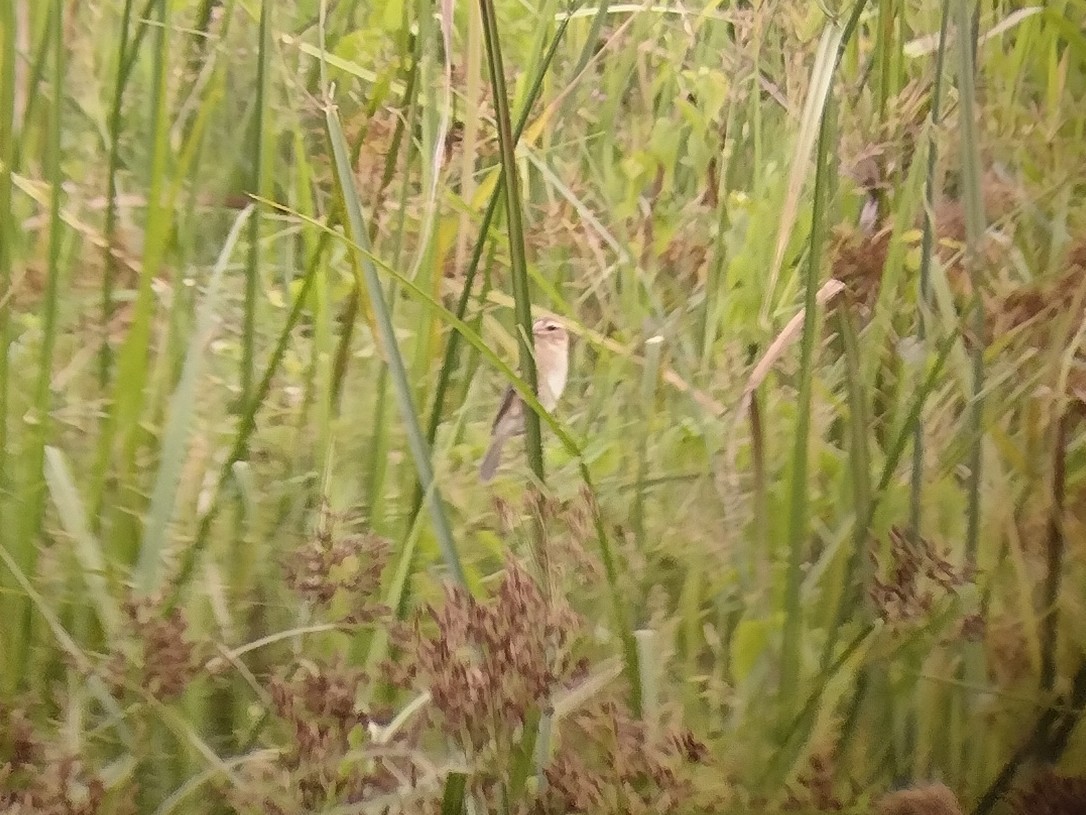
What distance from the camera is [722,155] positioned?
0.71 metres

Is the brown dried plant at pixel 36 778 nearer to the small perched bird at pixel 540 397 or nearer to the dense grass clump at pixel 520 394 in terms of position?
the dense grass clump at pixel 520 394

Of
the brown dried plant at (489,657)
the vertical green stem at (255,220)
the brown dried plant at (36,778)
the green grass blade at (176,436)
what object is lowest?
the brown dried plant at (36,778)

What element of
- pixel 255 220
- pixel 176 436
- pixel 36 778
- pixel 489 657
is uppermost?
pixel 255 220

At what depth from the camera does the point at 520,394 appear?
67 cm

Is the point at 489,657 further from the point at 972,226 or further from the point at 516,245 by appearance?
the point at 972,226

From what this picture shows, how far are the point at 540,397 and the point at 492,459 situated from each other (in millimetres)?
55

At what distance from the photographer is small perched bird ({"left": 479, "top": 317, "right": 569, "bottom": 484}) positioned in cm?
68

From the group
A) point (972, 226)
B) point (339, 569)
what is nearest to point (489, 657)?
point (339, 569)

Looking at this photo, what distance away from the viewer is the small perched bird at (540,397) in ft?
2.22

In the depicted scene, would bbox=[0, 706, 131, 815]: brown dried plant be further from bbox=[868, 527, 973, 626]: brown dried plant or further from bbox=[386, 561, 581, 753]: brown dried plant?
bbox=[868, 527, 973, 626]: brown dried plant

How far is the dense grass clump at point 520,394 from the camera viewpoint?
651 millimetres

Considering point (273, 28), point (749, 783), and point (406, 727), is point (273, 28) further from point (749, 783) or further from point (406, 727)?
point (749, 783)

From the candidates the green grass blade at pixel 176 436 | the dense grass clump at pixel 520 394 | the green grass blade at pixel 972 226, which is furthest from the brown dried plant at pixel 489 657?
the green grass blade at pixel 972 226

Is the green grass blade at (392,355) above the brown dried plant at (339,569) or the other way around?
above
